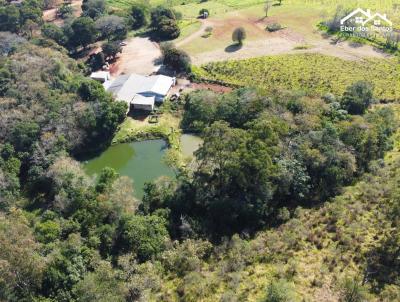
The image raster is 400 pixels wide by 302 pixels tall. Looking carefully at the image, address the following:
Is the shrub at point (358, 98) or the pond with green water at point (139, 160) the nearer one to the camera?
the pond with green water at point (139, 160)

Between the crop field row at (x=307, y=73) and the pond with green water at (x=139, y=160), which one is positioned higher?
the crop field row at (x=307, y=73)

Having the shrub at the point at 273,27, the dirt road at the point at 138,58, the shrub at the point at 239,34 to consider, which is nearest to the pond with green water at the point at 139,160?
the dirt road at the point at 138,58

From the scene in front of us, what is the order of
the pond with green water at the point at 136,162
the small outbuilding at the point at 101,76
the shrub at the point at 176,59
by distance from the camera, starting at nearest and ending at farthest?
the pond with green water at the point at 136,162
the shrub at the point at 176,59
the small outbuilding at the point at 101,76

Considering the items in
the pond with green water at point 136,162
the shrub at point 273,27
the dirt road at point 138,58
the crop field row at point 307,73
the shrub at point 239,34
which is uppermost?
the shrub at point 239,34

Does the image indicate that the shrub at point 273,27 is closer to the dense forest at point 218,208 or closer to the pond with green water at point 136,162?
the dense forest at point 218,208

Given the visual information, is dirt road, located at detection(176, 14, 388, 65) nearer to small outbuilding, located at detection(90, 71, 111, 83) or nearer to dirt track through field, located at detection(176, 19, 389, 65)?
dirt track through field, located at detection(176, 19, 389, 65)

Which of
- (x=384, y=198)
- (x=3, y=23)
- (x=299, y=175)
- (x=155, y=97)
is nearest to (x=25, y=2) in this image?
(x=3, y=23)

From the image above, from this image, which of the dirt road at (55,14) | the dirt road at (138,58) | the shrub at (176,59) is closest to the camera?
the shrub at (176,59)
